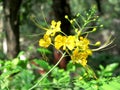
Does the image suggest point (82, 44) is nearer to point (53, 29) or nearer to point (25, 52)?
point (53, 29)

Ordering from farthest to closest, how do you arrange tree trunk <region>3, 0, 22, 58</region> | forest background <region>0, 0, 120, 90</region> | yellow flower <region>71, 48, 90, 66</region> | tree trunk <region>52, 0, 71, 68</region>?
tree trunk <region>52, 0, 71, 68</region> → tree trunk <region>3, 0, 22, 58</region> → forest background <region>0, 0, 120, 90</region> → yellow flower <region>71, 48, 90, 66</region>

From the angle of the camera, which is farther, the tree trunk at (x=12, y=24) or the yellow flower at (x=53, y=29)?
the tree trunk at (x=12, y=24)

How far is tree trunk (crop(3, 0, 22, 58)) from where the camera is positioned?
15.5ft

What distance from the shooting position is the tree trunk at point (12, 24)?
4.71 metres

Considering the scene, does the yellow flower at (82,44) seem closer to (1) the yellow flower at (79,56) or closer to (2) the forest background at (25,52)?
(1) the yellow flower at (79,56)

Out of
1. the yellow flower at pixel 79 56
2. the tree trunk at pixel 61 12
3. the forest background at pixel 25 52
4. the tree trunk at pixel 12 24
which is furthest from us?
the tree trunk at pixel 61 12

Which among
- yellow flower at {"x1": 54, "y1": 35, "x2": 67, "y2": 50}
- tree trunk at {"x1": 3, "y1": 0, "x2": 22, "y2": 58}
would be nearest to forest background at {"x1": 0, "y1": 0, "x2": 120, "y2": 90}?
tree trunk at {"x1": 3, "y1": 0, "x2": 22, "y2": 58}

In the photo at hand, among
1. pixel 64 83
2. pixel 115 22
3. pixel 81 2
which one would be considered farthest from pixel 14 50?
pixel 81 2

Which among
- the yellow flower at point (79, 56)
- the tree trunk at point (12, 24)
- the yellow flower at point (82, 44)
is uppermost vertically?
the tree trunk at point (12, 24)

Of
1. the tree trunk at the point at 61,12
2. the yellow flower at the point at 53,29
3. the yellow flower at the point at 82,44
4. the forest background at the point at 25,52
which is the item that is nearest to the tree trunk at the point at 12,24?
the forest background at the point at 25,52

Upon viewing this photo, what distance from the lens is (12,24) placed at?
484cm

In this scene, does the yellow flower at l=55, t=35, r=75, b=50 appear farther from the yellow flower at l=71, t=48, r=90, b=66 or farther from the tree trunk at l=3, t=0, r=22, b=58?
the tree trunk at l=3, t=0, r=22, b=58

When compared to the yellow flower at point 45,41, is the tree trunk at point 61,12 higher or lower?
higher

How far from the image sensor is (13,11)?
15.6ft
